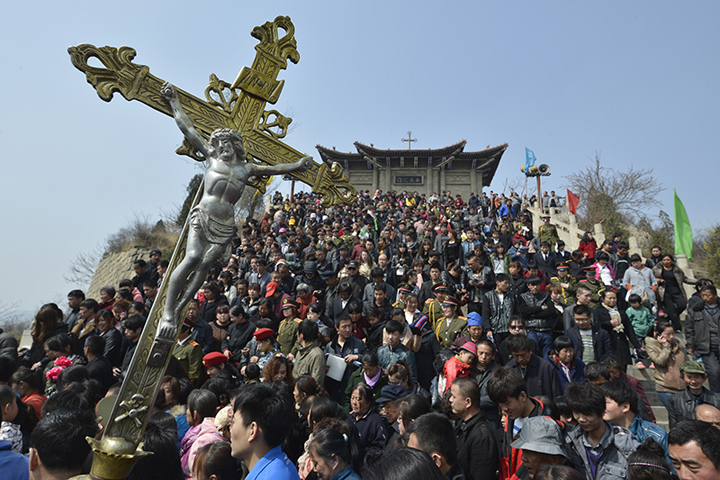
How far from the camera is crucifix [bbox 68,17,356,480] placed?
221cm

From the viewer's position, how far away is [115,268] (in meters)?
22.9

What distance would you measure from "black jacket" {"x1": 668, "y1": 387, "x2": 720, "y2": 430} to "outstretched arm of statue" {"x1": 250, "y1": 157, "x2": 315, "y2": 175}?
4.34 m

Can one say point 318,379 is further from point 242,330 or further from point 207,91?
point 207,91

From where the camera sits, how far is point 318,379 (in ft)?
16.3

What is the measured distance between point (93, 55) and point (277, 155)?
1.33 m

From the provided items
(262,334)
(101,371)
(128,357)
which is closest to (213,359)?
(262,334)

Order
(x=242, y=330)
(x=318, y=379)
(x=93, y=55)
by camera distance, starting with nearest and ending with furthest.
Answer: (x=93, y=55), (x=318, y=379), (x=242, y=330)

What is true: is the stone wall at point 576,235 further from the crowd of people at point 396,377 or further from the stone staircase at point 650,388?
the stone staircase at point 650,388

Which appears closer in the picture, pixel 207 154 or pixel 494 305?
pixel 207 154

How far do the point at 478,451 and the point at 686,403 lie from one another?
8.66ft

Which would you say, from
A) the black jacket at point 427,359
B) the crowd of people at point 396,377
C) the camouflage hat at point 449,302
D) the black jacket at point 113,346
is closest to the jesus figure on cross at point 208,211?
the crowd of people at point 396,377

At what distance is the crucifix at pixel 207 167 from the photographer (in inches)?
87.2

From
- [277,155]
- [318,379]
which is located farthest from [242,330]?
[277,155]

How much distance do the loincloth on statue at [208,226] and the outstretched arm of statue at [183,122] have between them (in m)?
0.49
